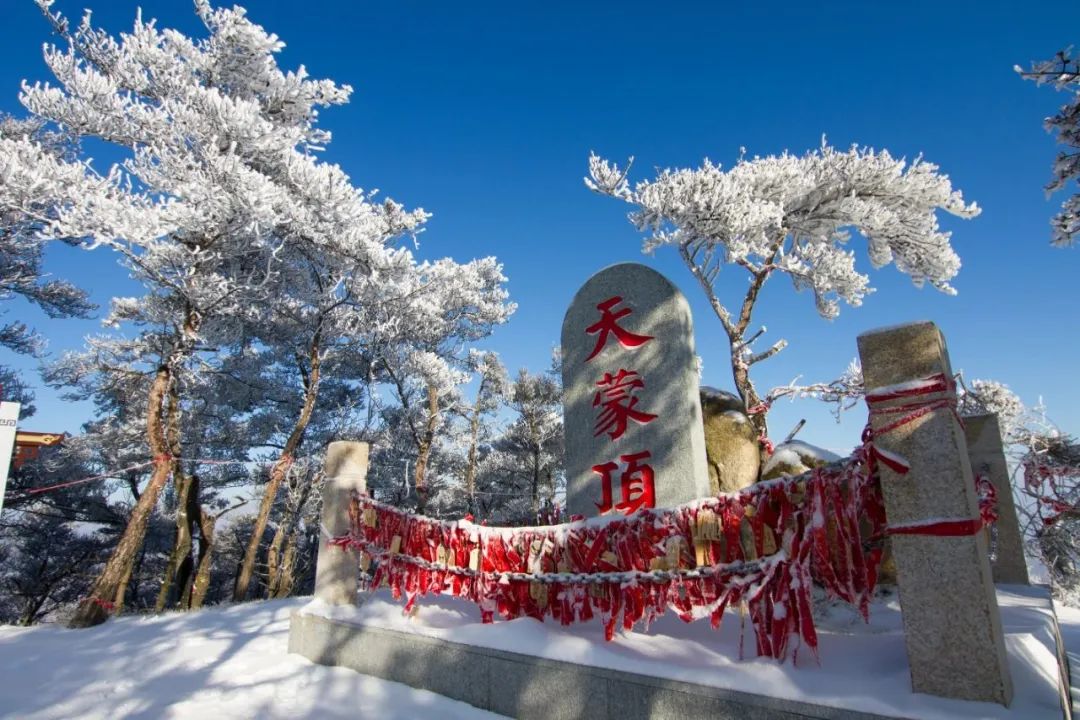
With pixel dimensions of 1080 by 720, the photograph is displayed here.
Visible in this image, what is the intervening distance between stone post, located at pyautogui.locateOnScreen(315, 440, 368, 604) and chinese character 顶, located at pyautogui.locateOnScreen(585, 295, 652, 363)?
2.72 metres

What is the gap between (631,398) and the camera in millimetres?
5367

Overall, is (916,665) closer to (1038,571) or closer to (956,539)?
(956,539)

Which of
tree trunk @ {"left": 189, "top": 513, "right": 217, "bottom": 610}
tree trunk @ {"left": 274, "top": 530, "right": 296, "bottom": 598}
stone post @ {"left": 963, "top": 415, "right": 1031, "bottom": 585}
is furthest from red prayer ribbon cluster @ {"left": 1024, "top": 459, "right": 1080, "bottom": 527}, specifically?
tree trunk @ {"left": 274, "top": 530, "right": 296, "bottom": 598}

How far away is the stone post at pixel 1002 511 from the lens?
487 centimetres

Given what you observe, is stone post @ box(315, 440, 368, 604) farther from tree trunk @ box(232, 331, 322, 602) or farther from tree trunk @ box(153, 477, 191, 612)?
tree trunk @ box(153, 477, 191, 612)

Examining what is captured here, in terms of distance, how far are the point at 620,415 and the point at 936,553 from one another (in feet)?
10.4

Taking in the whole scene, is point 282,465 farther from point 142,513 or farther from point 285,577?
point 285,577

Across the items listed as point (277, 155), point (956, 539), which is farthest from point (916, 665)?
point (277, 155)

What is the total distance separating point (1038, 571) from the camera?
8.79m

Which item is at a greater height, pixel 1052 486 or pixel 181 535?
pixel 1052 486

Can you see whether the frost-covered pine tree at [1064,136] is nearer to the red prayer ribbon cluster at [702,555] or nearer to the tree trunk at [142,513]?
the red prayer ribbon cluster at [702,555]

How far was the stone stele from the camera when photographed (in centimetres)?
507

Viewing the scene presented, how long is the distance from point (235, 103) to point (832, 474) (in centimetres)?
1110

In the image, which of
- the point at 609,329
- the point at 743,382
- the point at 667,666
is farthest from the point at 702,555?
the point at 743,382
